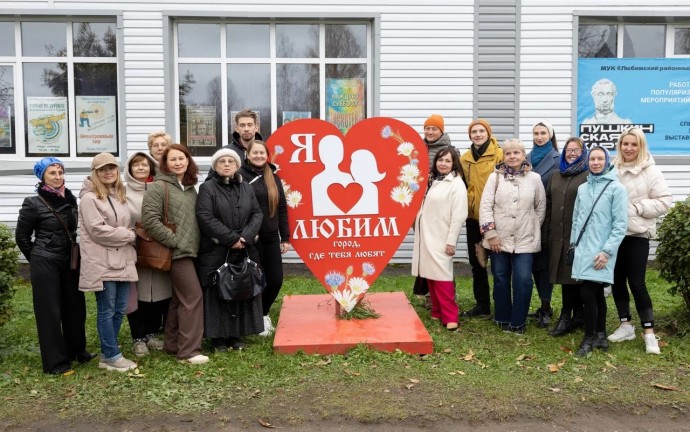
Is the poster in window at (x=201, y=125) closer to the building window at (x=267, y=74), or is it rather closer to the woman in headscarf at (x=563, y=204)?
the building window at (x=267, y=74)

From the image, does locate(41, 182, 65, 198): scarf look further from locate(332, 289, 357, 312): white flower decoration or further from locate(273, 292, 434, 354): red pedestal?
locate(332, 289, 357, 312): white flower decoration

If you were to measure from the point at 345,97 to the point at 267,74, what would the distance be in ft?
4.11

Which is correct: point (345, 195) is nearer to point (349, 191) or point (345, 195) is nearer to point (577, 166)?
point (349, 191)

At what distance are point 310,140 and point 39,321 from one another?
2.64m

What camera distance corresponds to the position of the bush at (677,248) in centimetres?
555

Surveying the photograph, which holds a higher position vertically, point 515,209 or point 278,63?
point 278,63

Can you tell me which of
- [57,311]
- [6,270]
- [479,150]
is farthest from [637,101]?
[6,270]

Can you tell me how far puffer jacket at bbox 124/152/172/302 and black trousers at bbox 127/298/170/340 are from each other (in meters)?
0.15

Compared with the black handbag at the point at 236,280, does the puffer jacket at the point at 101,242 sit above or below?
above

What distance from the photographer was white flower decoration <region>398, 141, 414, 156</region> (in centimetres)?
585

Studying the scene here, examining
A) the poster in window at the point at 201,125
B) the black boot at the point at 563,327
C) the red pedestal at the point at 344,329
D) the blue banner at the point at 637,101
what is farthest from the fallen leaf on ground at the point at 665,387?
the poster in window at the point at 201,125

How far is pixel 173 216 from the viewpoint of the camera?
199 inches

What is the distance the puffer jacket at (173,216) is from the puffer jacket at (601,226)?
10.2 ft

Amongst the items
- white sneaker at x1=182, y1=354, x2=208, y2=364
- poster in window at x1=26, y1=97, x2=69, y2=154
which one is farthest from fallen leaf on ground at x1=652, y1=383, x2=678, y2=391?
poster in window at x1=26, y1=97, x2=69, y2=154
